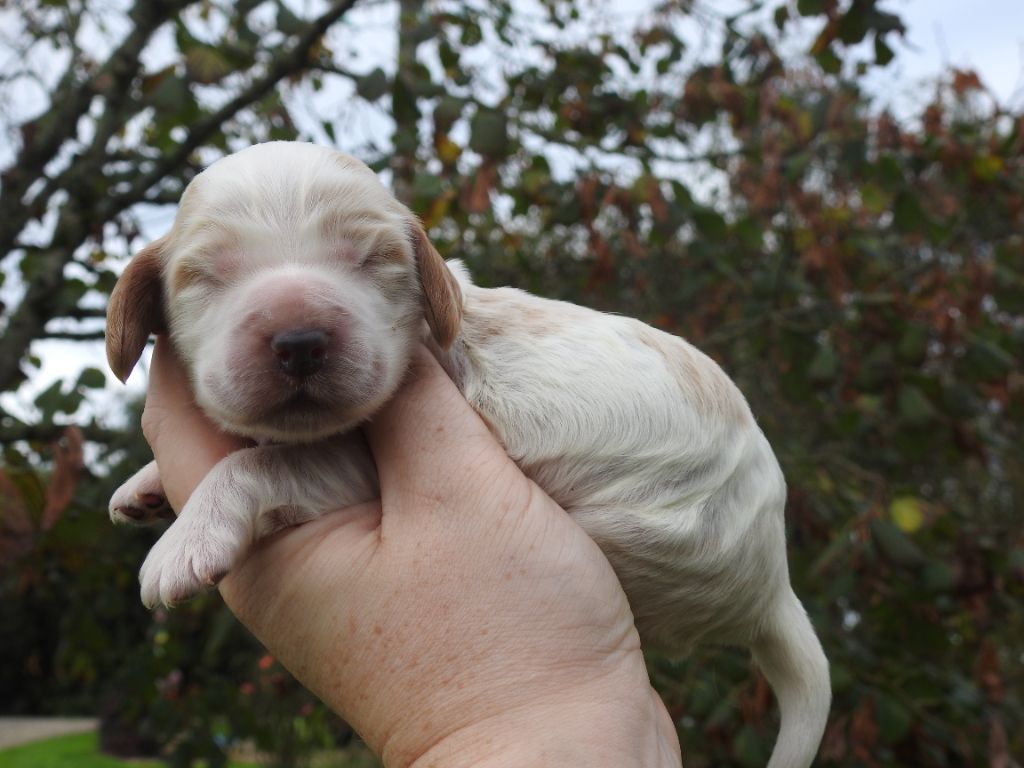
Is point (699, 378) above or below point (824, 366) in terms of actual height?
above

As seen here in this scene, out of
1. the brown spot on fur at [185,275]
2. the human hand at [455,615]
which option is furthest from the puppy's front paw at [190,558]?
the brown spot on fur at [185,275]

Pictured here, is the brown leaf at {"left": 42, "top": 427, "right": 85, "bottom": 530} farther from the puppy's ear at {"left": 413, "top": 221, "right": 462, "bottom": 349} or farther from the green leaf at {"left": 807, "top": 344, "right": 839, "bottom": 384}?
the green leaf at {"left": 807, "top": 344, "right": 839, "bottom": 384}

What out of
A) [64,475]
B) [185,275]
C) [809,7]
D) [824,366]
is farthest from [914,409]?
[64,475]

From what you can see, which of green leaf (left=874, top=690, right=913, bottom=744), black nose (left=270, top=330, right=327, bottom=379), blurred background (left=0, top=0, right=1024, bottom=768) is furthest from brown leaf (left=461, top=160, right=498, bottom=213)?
green leaf (left=874, top=690, right=913, bottom=744)

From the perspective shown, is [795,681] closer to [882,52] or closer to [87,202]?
[882,52]

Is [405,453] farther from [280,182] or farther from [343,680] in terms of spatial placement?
[280,182]

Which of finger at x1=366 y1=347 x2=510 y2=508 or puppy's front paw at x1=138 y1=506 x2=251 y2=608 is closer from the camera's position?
puppy's front paw at x1=138 y1=506 x2=251 y2=608
